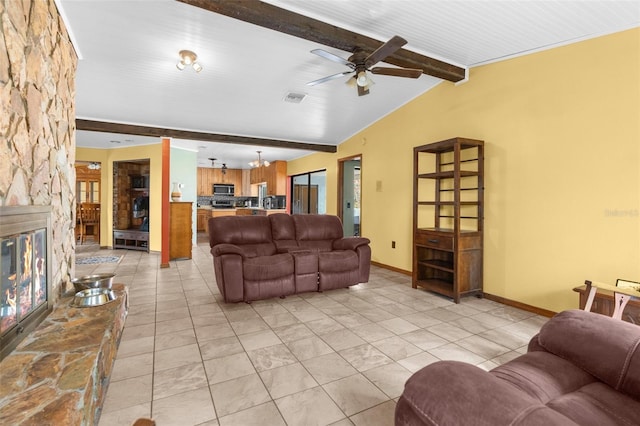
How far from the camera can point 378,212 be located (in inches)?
219

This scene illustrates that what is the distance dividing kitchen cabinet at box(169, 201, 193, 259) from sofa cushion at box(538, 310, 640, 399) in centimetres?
573

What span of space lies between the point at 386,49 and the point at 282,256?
239cm

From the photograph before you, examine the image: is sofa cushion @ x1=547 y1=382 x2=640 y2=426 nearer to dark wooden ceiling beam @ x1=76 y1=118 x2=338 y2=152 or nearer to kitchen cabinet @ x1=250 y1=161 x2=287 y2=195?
dark wooden ceiling beam @ x1=76 y1=118 x2=338 y2=152

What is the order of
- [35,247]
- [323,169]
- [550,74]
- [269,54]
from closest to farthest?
[35,247]
[550,74]
[269,54]
[323,169]

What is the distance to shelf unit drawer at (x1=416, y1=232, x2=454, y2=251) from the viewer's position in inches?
142

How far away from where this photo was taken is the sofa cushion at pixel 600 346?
3.85ft

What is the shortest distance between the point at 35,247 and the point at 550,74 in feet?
14.7

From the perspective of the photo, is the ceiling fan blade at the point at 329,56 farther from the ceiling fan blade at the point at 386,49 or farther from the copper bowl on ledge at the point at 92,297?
the copper bowl on ledge at the point at 92,297

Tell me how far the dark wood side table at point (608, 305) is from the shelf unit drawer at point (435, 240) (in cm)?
127

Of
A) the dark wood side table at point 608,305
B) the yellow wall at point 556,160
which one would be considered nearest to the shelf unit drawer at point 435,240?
the yellow wall at point 556,160

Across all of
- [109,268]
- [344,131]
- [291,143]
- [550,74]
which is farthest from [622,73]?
[109,268]

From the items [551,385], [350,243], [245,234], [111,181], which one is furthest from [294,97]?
[111,181]

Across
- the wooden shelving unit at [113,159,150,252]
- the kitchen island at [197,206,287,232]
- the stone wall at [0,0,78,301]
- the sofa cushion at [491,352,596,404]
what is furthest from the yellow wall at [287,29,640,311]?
the wooden shelving unit at [113,159,150,252]

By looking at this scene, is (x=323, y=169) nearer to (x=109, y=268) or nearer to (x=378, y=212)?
(x=378, y=212)
